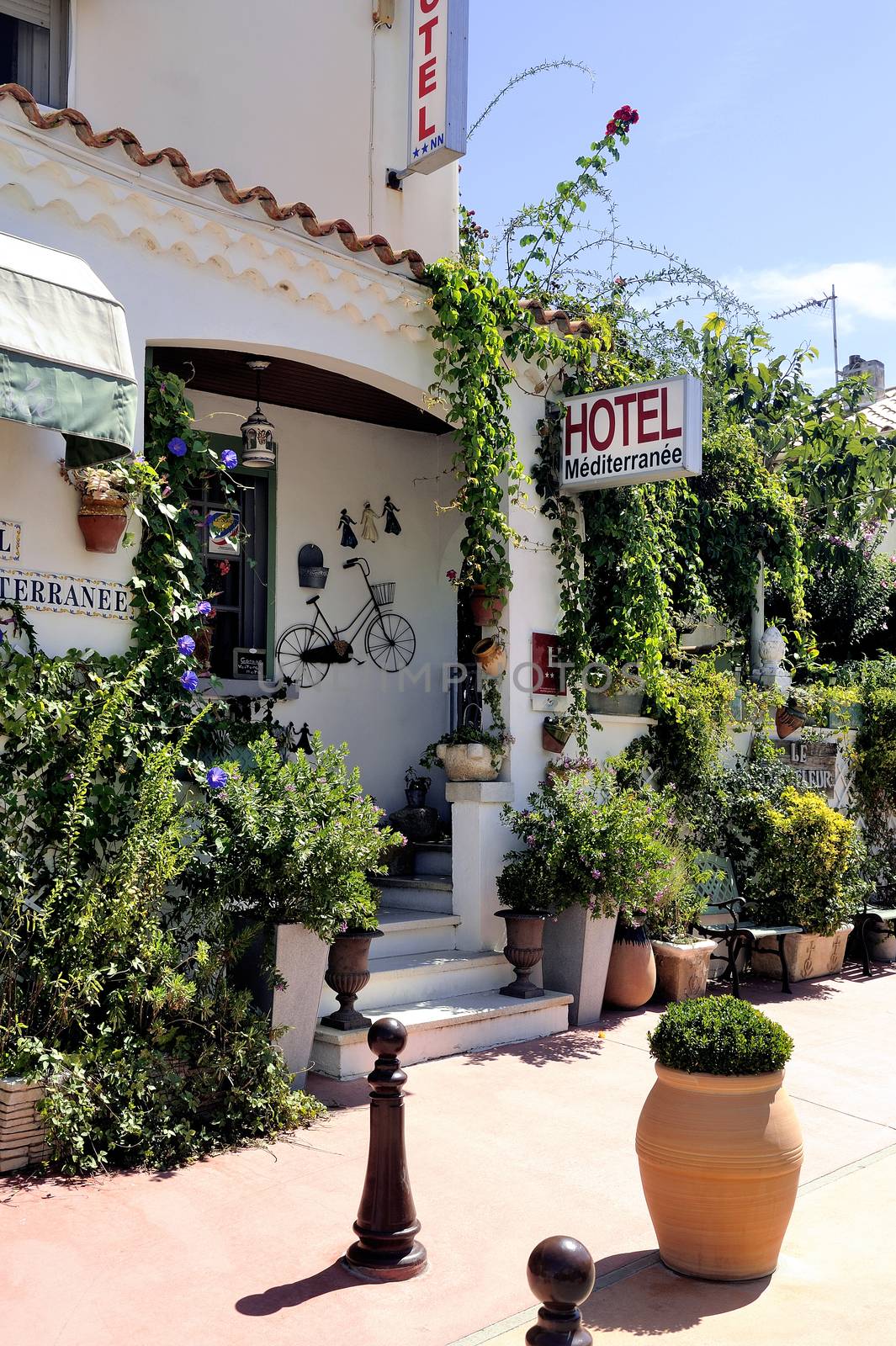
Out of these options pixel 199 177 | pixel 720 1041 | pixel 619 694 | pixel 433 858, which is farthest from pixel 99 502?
pixel 619 694

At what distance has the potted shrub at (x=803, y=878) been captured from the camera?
10.1 m

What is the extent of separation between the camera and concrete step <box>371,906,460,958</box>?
8188 millimetres

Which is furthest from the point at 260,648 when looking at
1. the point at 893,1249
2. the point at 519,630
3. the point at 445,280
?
the point at 893,1249

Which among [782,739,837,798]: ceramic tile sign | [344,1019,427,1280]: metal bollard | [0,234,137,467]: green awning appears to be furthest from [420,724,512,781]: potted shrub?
[344,1019,427,1280]: metal bollard

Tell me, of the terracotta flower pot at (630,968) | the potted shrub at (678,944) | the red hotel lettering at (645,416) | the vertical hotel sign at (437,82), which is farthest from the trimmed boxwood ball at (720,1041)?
the vertical hotel sign at (437,82)

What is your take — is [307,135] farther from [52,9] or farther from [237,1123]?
[237,1123]

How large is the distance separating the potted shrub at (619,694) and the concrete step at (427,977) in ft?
7.01

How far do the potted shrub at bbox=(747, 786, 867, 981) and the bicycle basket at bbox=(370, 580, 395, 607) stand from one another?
367cm

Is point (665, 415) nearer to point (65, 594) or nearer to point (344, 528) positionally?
point (344, 528)

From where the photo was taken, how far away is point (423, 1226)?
4.97 metres

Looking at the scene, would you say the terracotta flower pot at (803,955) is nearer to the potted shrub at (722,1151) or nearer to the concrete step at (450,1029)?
the concrete step at (450,1029)

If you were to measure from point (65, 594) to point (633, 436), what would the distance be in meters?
4.30

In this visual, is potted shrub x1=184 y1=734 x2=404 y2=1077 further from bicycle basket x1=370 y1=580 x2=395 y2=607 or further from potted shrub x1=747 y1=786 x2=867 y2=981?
potted shrub x1=747 y1=786 x2=867 y2=981

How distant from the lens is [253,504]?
32.1ft
